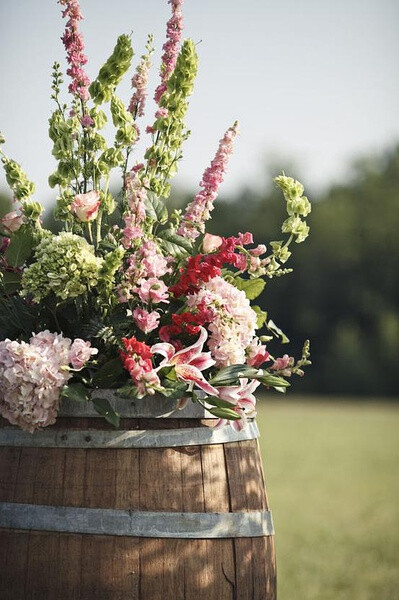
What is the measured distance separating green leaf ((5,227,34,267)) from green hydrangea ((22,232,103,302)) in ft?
0.49

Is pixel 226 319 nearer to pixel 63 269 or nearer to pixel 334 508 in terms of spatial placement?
pixel 63 269

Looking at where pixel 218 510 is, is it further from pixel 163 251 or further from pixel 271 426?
pixel 271 426

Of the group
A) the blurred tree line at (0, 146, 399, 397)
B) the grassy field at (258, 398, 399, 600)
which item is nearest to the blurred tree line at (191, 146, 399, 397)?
the blurred tree line at (0, 146, 399, 397)

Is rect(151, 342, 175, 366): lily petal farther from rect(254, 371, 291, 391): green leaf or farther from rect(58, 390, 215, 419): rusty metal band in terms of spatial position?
rect(254, 371, 291, 391): green leaf

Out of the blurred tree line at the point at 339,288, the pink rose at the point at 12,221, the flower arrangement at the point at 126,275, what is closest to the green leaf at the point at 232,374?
the flower arrangement at the point at 126,275

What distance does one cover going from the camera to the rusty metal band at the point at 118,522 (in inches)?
105

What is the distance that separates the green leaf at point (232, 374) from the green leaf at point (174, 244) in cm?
41

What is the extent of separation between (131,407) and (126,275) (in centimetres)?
39

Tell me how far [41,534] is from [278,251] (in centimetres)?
114

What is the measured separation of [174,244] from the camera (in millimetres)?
2932

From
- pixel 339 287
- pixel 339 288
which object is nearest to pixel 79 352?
pixel 339 288

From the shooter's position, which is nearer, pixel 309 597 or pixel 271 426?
pixel 309 597

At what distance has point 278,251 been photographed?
2.98 m

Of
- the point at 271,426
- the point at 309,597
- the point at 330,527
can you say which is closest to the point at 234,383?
the point at 309,597
